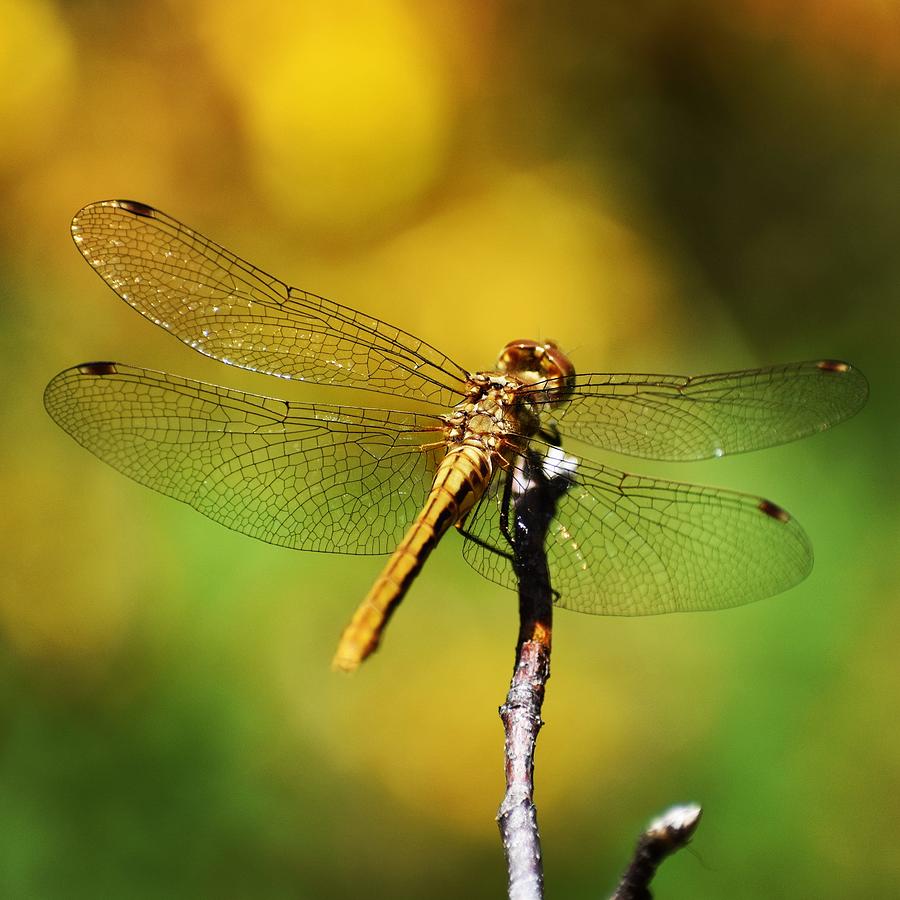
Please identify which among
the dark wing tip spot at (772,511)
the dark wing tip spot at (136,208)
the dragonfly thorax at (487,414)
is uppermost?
the dark wing tip spot at (136,208)

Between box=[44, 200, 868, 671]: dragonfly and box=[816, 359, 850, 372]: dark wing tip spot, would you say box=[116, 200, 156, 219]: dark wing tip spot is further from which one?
box=[816, 359, 850, 372]: dark wing tip spot

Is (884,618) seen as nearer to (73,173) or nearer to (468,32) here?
(468,32)

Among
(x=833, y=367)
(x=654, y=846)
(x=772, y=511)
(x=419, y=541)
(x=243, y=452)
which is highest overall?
(x=833, y=367)

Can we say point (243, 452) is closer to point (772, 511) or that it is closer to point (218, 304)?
point (218, 304)

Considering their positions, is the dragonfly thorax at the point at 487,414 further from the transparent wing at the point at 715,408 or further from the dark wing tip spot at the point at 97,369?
the dark wing tip spot at the point at 97,369

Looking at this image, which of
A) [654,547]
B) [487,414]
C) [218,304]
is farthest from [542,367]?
[218,304]

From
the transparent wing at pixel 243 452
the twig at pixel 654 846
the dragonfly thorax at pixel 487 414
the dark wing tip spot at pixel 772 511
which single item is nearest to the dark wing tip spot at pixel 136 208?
the transparent wing at pixel 243 452
